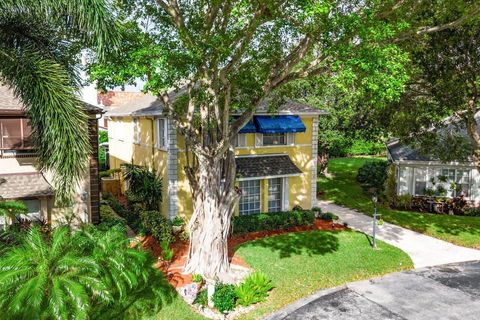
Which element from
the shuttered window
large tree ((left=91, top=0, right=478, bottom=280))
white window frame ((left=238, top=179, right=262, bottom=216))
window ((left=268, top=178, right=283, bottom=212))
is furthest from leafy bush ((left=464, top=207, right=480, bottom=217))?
the shuttered window

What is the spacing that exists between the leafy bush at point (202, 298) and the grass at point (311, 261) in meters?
1.48

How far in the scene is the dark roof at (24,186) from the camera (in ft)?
55.2

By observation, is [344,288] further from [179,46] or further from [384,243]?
[179,46]

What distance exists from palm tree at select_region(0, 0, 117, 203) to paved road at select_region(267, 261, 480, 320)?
328 inches

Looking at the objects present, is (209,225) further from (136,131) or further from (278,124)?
(136,131)

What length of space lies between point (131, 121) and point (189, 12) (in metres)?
15.3

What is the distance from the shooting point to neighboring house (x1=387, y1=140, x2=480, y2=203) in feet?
94.4

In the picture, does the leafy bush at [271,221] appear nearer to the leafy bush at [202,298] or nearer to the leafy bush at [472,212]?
the leafy bush at [202,298]

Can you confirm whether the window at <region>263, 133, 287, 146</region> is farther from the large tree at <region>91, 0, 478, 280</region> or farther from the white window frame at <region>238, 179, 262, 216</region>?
the large tree at <region>91, 0, 478, 280</region>

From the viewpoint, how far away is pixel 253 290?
13.9 meters

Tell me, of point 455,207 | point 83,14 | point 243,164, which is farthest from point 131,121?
point 455,207

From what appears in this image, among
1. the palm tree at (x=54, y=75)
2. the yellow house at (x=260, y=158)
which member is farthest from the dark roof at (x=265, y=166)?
the palm tree at (x=54, y=75)

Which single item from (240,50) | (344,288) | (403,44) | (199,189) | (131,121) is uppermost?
(403,44)

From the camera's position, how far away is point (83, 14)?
10.7 m
